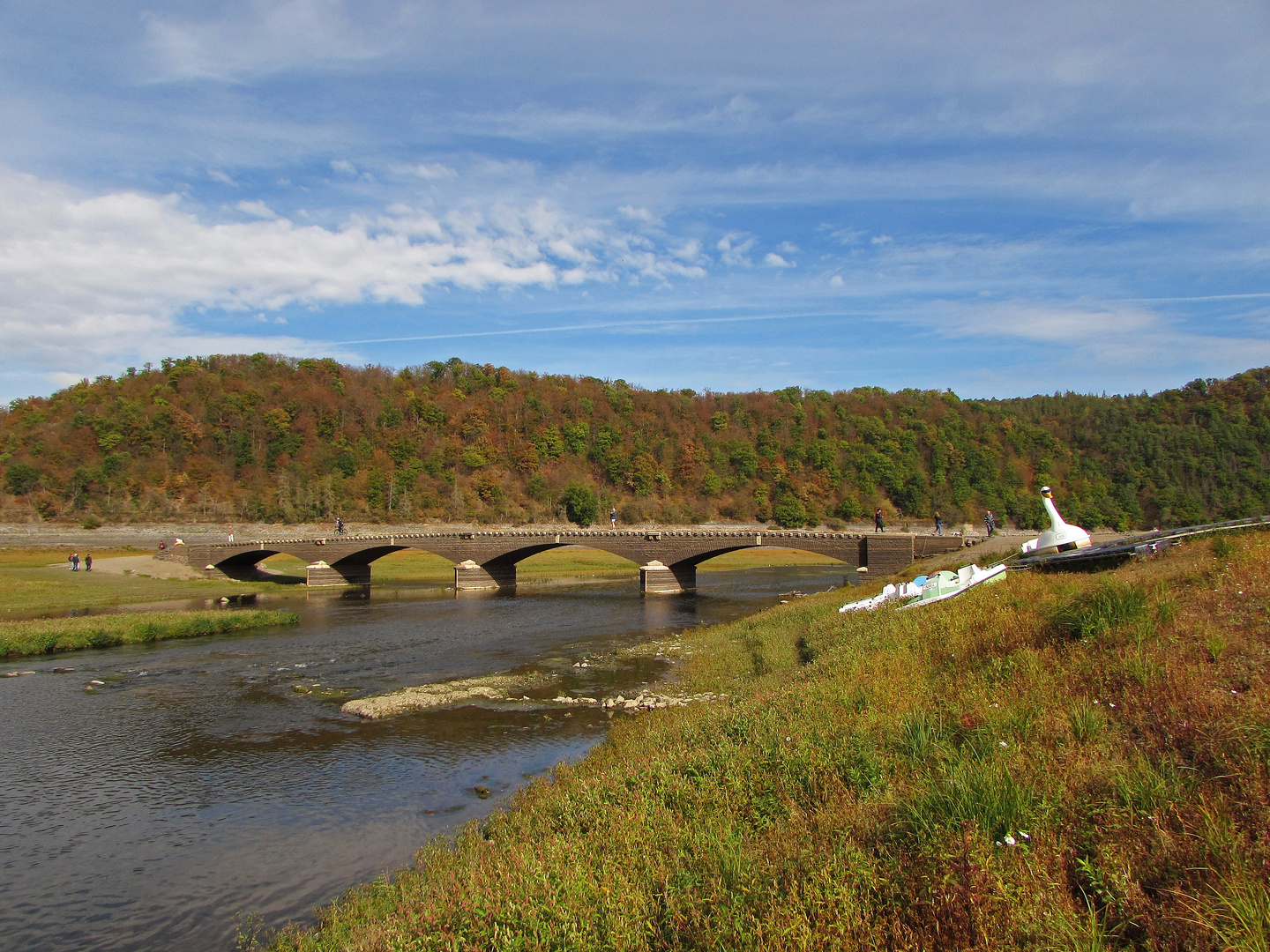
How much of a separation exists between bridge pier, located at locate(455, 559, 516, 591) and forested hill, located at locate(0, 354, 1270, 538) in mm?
51222

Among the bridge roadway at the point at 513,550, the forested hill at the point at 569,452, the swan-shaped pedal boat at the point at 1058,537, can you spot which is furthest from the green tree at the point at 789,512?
the swan-shaped pedal boat at the point at 1058,537

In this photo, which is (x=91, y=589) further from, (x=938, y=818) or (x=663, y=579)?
(x=938, y=818)

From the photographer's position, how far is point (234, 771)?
15.2 meters

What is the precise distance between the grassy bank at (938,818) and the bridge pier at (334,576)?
5837 cm

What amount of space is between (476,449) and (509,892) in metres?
128

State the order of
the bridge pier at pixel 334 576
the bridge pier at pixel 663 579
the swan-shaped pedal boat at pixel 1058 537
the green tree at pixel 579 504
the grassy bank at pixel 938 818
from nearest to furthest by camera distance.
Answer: the grassy bank at pixel 938 818, the swan-shaped pedal boat at pixel 1058 537, the bridge pier at pixel 663 579, the bridge pier at pixel 334 576, the green tree at pixel 579 504

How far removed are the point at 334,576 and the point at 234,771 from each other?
52.6 m

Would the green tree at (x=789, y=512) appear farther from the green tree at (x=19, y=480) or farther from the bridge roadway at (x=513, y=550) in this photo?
the green tree at (x=19, y=480)

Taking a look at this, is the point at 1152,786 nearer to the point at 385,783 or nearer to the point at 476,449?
the point at 385,783

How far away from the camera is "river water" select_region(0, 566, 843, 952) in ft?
32.8

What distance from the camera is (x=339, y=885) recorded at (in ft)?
32.7

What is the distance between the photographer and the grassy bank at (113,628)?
27.9 metres

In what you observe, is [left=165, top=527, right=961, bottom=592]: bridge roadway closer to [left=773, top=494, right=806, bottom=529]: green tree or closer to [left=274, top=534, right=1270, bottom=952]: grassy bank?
[left=274, top=534, right=1270, bottom=952]: grassy bank

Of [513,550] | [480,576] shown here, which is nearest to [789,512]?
[513,550]
